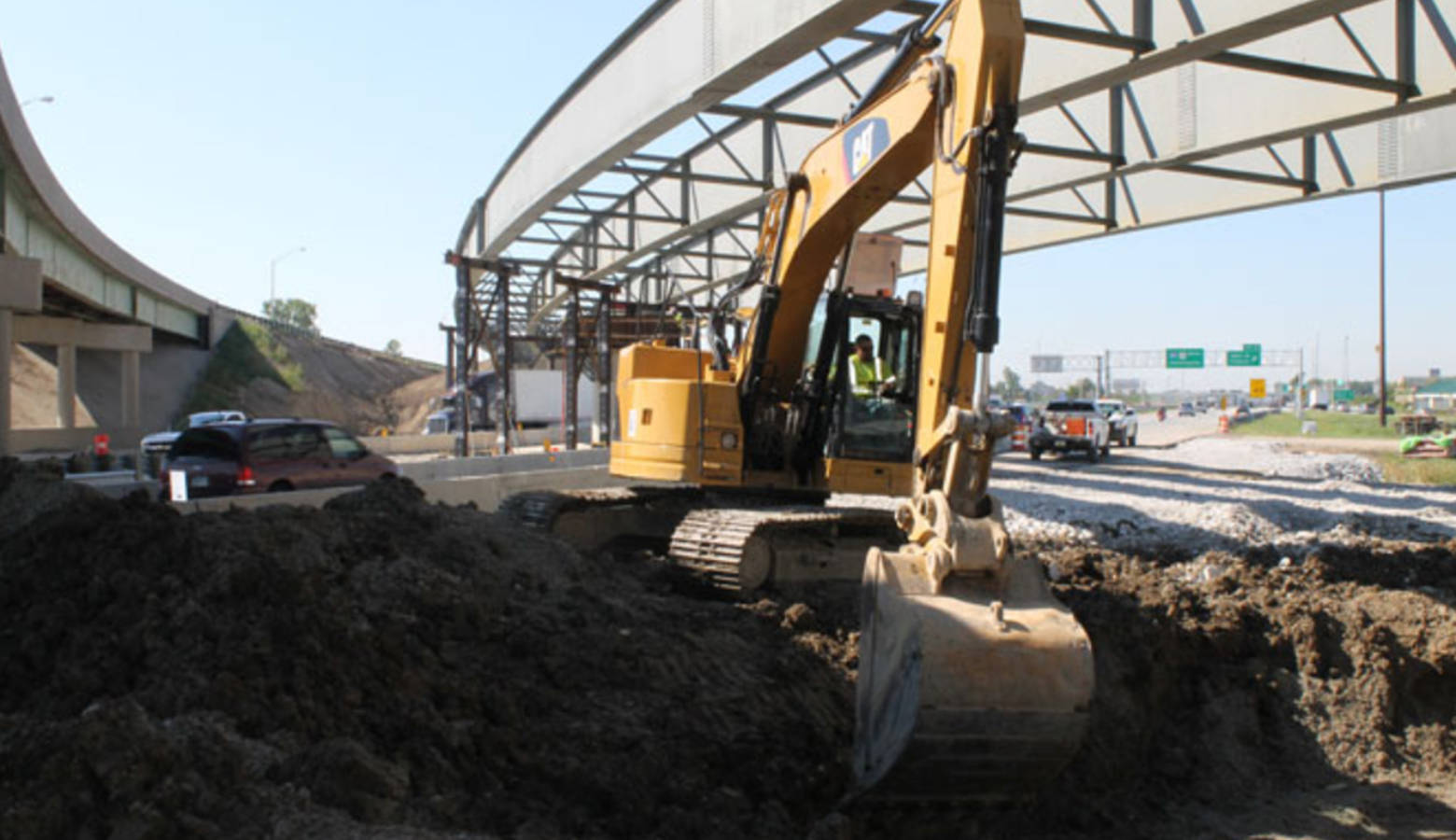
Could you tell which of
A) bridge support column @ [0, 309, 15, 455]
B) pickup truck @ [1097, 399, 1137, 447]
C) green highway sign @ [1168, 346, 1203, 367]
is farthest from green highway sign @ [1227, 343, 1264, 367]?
bridge support column @ [0, 309, 15, 455]

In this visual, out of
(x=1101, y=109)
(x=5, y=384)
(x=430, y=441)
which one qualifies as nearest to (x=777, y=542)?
(x=1101, y=109)

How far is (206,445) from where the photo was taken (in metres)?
14.5

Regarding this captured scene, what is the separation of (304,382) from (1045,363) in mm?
75358

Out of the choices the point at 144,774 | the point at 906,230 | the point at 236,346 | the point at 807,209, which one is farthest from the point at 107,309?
the point at 144,774

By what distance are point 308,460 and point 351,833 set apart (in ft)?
39.3

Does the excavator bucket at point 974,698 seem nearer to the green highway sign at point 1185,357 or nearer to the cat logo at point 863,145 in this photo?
the cat logo at point 863,145

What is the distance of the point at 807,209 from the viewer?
8203 mm

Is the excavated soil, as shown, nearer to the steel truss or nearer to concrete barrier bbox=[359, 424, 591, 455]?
the steel truss

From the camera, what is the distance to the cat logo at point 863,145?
23.0ft

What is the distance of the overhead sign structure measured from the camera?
11088 cm

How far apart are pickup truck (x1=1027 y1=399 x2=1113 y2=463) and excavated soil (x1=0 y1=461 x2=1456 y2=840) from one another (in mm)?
20929

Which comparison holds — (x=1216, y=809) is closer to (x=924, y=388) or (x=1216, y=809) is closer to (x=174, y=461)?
(x=924, y=388)

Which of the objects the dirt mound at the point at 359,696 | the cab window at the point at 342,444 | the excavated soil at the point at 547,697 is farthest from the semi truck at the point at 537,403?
the dirt mound at the point at 359,696

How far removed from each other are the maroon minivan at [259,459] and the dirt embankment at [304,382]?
4396 centimetres
